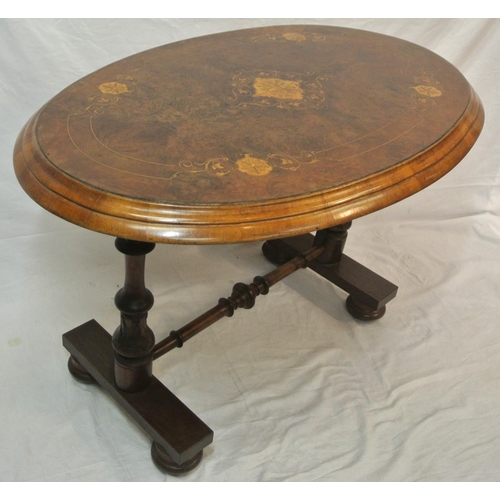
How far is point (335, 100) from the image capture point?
1.75 metres

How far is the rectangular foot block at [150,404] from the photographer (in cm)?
172

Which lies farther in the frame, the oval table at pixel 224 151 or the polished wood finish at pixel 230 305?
the polished wood finish at pixel 230 305

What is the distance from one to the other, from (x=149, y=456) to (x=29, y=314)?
0.68m

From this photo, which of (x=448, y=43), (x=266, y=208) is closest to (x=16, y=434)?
(x=266, y=208)

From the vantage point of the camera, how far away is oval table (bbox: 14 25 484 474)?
1319 mm

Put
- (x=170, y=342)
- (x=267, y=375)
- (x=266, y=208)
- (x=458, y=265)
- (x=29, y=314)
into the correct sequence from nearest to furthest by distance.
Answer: (x=266, y=208), (x=170, y=342), (x=267, y=375), (x=29, y=314), (x=458, y=265)

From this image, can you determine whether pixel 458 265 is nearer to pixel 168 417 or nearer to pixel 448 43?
pixel 448 43

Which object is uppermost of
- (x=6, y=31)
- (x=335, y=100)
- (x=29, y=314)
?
(x=335, y=100)

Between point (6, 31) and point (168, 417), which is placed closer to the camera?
point (168, 417)

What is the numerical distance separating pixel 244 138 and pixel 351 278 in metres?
0.89

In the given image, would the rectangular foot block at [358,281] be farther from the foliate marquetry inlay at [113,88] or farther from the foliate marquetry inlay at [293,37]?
the foliate marquetry inlay at [113,88]

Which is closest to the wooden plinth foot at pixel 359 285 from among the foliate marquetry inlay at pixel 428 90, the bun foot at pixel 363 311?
the bun foot at pixel 363 311

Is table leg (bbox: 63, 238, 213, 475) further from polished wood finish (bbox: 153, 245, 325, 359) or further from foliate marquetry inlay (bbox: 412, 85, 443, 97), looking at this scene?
foliate marquetry inlay (bbox: 412, 85, 443, 97)

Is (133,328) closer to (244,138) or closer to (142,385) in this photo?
(142,385)
